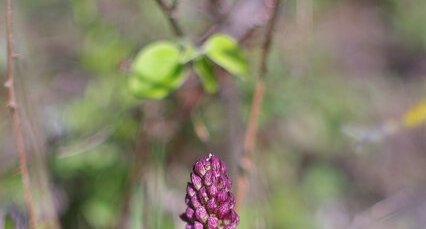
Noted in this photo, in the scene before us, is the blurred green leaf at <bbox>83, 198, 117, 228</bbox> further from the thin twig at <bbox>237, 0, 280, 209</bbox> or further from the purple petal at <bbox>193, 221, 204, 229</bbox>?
the purple petal at <bbox>193, 221, 204, 229</bbox>

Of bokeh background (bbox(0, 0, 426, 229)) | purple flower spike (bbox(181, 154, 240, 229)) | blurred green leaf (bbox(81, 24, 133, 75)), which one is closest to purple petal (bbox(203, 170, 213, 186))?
purple flower spike (bbox(181, 154, 240, 229))

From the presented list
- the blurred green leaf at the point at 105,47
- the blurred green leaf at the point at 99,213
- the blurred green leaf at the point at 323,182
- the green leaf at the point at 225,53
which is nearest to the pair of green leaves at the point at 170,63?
the green leaf at the point at 225,53

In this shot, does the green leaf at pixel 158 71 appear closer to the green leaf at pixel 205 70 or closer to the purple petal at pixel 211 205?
the green leaf at pixel 205 70

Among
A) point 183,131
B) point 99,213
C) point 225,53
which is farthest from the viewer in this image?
point 183,131

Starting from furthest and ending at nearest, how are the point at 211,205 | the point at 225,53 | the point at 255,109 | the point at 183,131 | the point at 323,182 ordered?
the point at 323,182, the point at 183,131, the point at 255,109, the point at 225,53, the point at 211,205

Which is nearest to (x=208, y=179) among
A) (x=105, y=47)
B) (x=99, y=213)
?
(x=99, y=213)

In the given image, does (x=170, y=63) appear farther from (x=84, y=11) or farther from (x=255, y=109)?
(x=84, y=11)

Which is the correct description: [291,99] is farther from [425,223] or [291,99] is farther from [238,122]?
[425,223]
